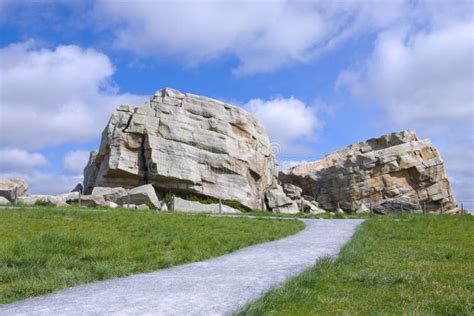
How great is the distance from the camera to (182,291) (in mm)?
8219

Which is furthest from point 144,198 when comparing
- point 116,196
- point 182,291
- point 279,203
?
point 182,291

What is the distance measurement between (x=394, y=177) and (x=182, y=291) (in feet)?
237

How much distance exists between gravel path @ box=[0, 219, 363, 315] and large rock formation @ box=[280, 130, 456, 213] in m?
64.6

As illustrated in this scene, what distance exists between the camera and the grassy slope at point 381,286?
6852 mm

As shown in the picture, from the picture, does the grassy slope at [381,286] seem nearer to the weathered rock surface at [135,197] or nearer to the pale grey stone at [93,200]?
the pale grey stone at [93,200]

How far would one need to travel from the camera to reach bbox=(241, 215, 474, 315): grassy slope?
6.85 meters

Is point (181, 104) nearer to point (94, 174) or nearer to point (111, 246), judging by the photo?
point (94, 174)

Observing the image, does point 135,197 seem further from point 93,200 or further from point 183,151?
point 183,151

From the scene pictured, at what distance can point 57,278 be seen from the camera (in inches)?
379

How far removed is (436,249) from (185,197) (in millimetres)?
41147

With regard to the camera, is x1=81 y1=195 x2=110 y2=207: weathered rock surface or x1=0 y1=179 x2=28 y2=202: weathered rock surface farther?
x1=0 y1=179 x2=28 y2=202: weathered rock surface

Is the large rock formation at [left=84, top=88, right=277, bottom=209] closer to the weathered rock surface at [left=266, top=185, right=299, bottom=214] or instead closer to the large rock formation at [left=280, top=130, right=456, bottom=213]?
the weathered rock surface at [left=266, top=185, right=299, bottom=214]

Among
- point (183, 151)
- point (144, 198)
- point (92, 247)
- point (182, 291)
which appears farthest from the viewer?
point (183, 151)

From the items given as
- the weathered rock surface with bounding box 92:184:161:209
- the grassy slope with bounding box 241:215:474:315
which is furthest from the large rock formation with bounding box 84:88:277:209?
the grassy slope with bounding box 241:215:474:315
